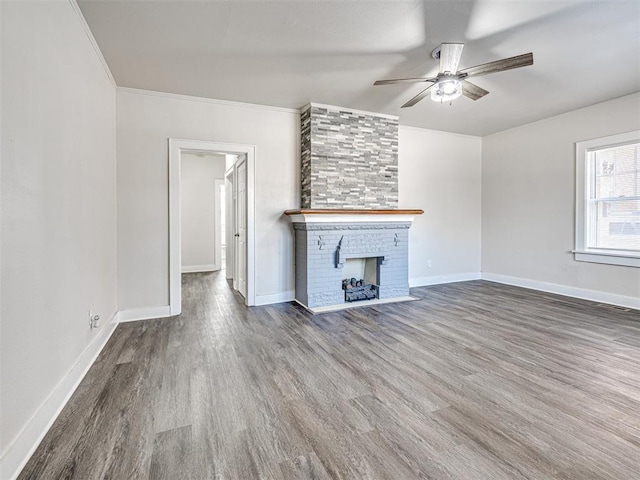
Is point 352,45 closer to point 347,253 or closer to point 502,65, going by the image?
point 502,65

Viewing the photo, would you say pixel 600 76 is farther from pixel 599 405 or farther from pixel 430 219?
pixel 599 405

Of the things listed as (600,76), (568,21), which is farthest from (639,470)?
(600,76)

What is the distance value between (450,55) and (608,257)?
3769 millimetres

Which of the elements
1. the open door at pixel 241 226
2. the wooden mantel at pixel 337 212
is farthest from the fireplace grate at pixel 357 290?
the open door at pixel 241 226

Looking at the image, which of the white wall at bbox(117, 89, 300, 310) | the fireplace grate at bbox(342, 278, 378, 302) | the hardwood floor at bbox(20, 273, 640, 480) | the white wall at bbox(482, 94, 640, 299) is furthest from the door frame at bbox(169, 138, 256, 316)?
the white wall at bbox(482, 94, 640, 299)

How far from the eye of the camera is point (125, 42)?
8.89 ft

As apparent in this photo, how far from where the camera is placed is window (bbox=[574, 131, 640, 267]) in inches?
161

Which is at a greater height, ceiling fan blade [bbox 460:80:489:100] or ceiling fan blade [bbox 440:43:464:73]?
ceiling fan blade [bbox 440:43:464:73]

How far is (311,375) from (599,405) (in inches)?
73.5

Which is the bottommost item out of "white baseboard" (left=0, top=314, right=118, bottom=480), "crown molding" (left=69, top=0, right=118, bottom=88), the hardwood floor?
the hardwood floor

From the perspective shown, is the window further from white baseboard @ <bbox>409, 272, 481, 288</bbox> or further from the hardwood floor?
white baseboard @ <bbox>409, 272, 481, 288</bbox>

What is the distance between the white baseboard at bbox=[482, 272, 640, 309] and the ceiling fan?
3489 millimetres

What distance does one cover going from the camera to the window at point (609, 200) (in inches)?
161

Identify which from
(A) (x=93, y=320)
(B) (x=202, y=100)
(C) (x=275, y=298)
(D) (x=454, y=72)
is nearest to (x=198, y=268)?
(C) (x=275, y=298)
